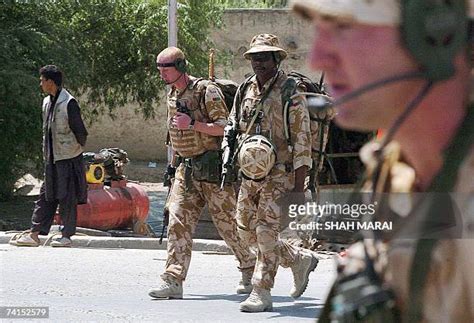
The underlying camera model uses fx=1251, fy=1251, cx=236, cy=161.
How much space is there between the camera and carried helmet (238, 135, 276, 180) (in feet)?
26.0

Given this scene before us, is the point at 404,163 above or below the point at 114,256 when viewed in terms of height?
above

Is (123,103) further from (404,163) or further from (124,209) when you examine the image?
(404,163)

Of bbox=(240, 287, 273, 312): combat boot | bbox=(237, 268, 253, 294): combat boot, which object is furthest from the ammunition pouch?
bbox=(240, 287, 273, 312): combat boot

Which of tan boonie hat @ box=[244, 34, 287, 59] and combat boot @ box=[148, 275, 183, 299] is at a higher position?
tan boonie hat @ box=[244, 34, 287, 59]

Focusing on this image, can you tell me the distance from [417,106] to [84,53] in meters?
22.8

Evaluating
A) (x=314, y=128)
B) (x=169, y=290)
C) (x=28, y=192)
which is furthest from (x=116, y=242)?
(x=28, y=192)

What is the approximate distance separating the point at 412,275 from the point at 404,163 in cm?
24

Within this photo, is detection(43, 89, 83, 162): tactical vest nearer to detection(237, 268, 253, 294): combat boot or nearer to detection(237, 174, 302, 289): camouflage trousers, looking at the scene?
detection(237, 268, 253, 294): combat boot

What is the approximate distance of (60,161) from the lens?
42.1 feet

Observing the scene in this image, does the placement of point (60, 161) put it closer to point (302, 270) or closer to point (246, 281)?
point (246, 281)

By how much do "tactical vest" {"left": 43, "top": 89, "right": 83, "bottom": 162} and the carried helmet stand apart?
16.4 feet

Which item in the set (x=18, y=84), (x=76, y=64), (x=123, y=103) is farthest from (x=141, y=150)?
(x=18, y=84)

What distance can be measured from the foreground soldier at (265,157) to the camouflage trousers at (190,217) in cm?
66

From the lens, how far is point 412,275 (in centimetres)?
179
